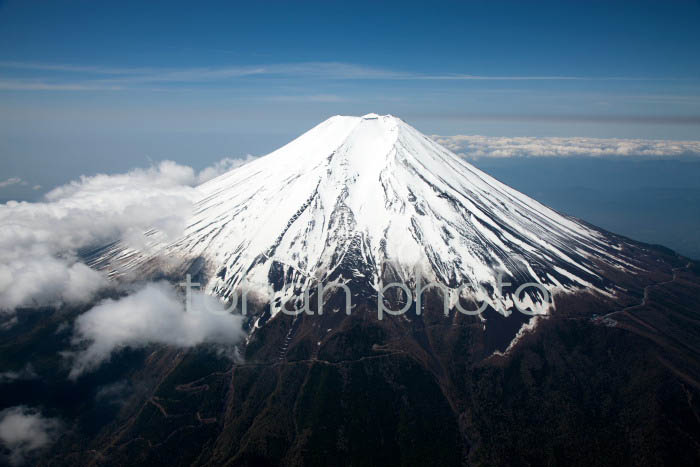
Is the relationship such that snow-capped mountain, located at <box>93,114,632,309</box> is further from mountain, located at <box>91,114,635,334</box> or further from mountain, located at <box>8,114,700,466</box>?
mountain, located at <box>8,114,700,466</box>

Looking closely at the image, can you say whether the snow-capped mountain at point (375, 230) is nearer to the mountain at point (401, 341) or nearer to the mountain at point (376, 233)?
the mountain at point (376, 233)

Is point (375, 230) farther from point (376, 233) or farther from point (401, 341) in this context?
point (401, 341)

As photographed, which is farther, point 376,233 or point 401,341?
point 376,233

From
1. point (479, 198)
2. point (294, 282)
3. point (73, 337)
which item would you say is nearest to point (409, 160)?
point (479, 198)

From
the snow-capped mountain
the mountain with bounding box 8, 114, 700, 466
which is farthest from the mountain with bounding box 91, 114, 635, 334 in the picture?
the mountain with bounding box 8, 114, 700, 466

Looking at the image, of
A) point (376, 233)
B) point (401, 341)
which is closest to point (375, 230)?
point (376, 233)

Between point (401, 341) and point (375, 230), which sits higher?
point (375, 230)

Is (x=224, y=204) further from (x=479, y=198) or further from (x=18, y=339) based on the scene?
(x=479, y=198)
